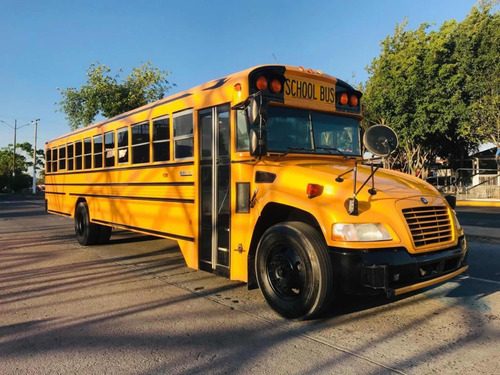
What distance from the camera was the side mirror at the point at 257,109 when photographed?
4.05 metres

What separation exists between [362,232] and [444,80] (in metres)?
22.4

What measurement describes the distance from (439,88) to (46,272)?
73.0ft

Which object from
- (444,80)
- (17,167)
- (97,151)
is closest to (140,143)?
(97,151)

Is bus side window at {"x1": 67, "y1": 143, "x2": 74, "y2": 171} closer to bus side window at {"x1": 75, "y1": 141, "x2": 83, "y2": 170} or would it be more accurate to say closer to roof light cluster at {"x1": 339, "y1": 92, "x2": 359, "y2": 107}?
bus side window at {"x1": 75, "y1": 141, "x2": 83, "y2": 170}

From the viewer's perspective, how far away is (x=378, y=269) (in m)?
3.42

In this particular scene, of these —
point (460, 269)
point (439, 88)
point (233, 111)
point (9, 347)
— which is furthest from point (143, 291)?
point (439, 88)

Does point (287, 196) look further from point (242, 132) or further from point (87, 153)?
point (87, 153)

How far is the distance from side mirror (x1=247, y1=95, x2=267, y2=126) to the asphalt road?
6.61ft

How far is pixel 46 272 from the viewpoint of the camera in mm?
6309

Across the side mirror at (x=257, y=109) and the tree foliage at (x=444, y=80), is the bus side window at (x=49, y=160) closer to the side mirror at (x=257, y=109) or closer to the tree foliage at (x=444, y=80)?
the side mirror at (x=257, y=109)

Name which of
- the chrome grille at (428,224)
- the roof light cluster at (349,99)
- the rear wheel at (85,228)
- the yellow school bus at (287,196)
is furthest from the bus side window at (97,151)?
the chrome grille at (428,224)

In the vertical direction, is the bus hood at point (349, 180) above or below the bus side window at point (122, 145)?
below

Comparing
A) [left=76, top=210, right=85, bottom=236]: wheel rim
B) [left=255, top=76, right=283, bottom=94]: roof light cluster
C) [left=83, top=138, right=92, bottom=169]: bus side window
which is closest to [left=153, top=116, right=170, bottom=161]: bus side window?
[left=255, top=76, right=283, bottom=94]: roof light cluster

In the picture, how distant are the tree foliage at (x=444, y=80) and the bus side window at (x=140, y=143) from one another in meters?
19.9
